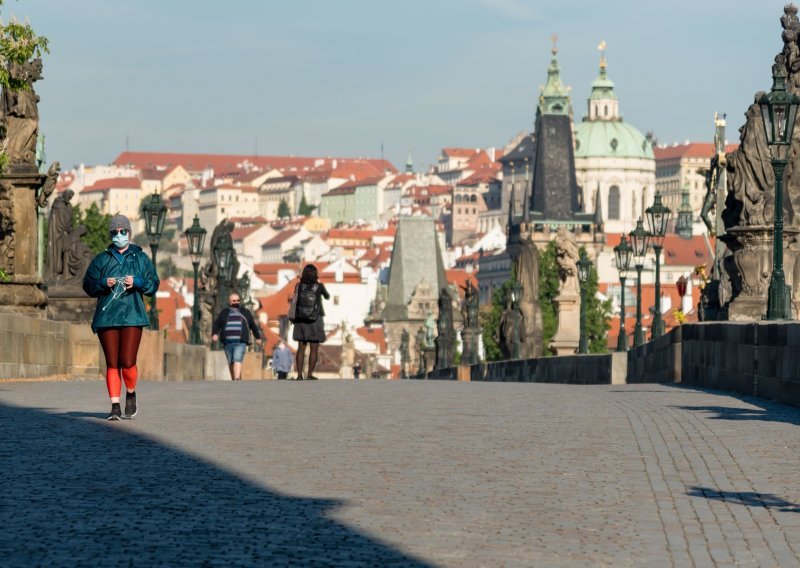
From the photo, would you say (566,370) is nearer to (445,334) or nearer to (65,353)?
(65,353)

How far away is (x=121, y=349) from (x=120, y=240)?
0.89 m

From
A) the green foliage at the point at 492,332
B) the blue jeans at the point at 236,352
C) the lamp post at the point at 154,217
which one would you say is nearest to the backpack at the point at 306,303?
the blue jeans at the point at 236,352

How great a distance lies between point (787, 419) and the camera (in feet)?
52.7

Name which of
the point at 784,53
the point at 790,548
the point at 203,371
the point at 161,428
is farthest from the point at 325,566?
the point at 203,371

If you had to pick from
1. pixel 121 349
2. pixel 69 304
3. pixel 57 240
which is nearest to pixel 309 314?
pixel 69 304

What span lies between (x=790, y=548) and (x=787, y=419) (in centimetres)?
723

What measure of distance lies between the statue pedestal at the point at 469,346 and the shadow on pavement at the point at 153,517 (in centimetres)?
4657

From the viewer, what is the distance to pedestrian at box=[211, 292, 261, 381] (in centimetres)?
3050

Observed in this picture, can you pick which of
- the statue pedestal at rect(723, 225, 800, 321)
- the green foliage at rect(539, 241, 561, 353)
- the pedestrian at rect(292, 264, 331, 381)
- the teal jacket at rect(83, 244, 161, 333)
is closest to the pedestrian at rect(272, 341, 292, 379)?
the pedestrian at rect(292, 264, 331, 381)

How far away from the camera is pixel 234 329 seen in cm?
3064

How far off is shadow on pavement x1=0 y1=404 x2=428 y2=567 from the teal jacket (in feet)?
9.47

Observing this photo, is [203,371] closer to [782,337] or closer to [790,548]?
[782,337]

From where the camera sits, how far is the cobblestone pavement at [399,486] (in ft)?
28.3

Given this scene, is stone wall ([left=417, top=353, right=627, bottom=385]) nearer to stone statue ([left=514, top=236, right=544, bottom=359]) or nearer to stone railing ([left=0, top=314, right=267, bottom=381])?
stone statue ([left=514, top=236, right=544, bottom=359])
